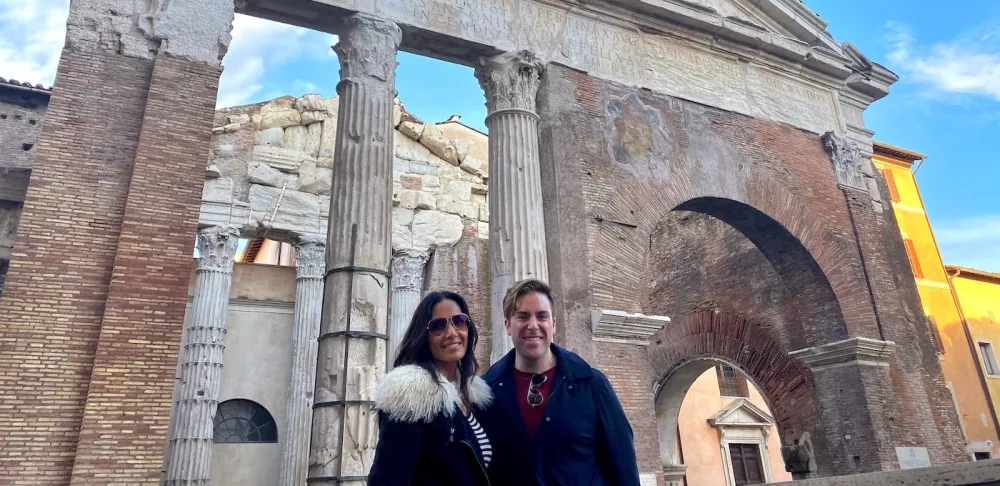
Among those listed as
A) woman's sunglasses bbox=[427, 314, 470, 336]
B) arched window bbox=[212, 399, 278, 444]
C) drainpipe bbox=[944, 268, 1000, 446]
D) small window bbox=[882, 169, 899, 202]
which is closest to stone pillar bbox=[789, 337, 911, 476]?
woman's sunglasses bbox=[427, 314, 470, 336]

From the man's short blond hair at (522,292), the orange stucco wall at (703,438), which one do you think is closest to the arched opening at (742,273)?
the orange stucco wall at (703,438)

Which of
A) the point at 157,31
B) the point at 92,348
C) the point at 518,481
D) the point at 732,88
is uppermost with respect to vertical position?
the point at 732,88

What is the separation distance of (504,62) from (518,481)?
7235 mm

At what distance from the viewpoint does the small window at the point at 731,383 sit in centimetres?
1992

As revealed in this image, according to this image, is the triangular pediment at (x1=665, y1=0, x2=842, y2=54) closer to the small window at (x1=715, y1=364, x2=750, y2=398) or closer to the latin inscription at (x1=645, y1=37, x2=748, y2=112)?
the latin inscription at (x1=645, y1=37, x2=748, y2=112)

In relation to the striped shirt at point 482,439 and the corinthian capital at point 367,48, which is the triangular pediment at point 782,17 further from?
the striped shirt at point 482,439

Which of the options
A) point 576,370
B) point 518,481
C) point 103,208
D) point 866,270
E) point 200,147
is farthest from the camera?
point 866,270

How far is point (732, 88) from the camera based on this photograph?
10828 mm

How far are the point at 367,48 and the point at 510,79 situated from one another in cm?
189

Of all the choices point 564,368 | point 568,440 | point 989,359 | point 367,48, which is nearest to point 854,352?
point 367,48

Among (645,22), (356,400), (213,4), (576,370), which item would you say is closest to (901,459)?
(645,22)

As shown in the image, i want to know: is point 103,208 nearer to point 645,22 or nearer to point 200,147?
point 200,147

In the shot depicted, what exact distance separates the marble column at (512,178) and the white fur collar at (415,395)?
508cm

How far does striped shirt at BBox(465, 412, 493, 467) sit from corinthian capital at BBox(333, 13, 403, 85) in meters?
6.14
